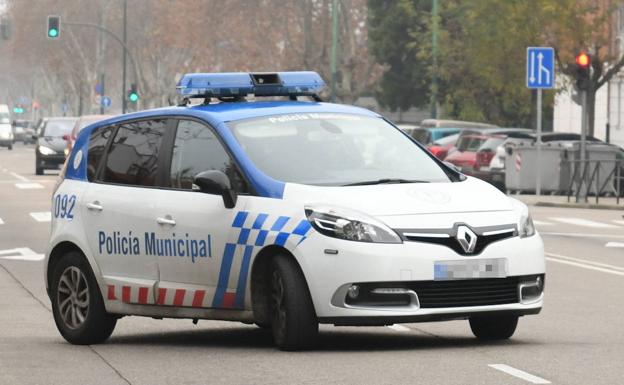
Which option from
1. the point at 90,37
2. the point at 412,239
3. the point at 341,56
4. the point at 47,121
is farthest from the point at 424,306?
the point at 90,37

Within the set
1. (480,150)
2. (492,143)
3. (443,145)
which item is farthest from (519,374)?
(443,145)

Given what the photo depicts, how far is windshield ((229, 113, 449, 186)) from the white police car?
12 mm

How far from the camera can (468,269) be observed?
410 inches

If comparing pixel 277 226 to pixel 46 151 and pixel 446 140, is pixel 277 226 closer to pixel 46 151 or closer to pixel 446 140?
pixel 446 140

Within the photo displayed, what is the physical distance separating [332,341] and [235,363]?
1.29m

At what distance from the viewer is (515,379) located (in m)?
9.33

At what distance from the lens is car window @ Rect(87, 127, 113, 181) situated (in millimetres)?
12336

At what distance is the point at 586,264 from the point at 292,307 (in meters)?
9.60

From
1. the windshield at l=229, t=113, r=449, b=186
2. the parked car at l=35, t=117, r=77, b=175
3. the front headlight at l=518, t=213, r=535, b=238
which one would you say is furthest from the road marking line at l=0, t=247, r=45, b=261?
the parked car at l=35, t=117, r=77, b=175

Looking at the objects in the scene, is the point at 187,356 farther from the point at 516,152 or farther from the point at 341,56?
the point at 341,56

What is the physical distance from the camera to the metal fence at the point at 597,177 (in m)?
37.3

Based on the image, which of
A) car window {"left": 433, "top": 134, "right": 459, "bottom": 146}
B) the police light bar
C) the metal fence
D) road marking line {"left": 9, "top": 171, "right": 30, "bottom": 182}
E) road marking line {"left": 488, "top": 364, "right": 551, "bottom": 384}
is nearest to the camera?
road marking line {"left": 488, "top": 364, "right": 551, "bottom": 384}

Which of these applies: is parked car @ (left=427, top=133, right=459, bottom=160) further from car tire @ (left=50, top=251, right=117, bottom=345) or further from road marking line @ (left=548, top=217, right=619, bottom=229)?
car tire @ (left=50, top=251, right=117, bottom=345)

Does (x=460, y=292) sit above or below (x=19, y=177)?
above
